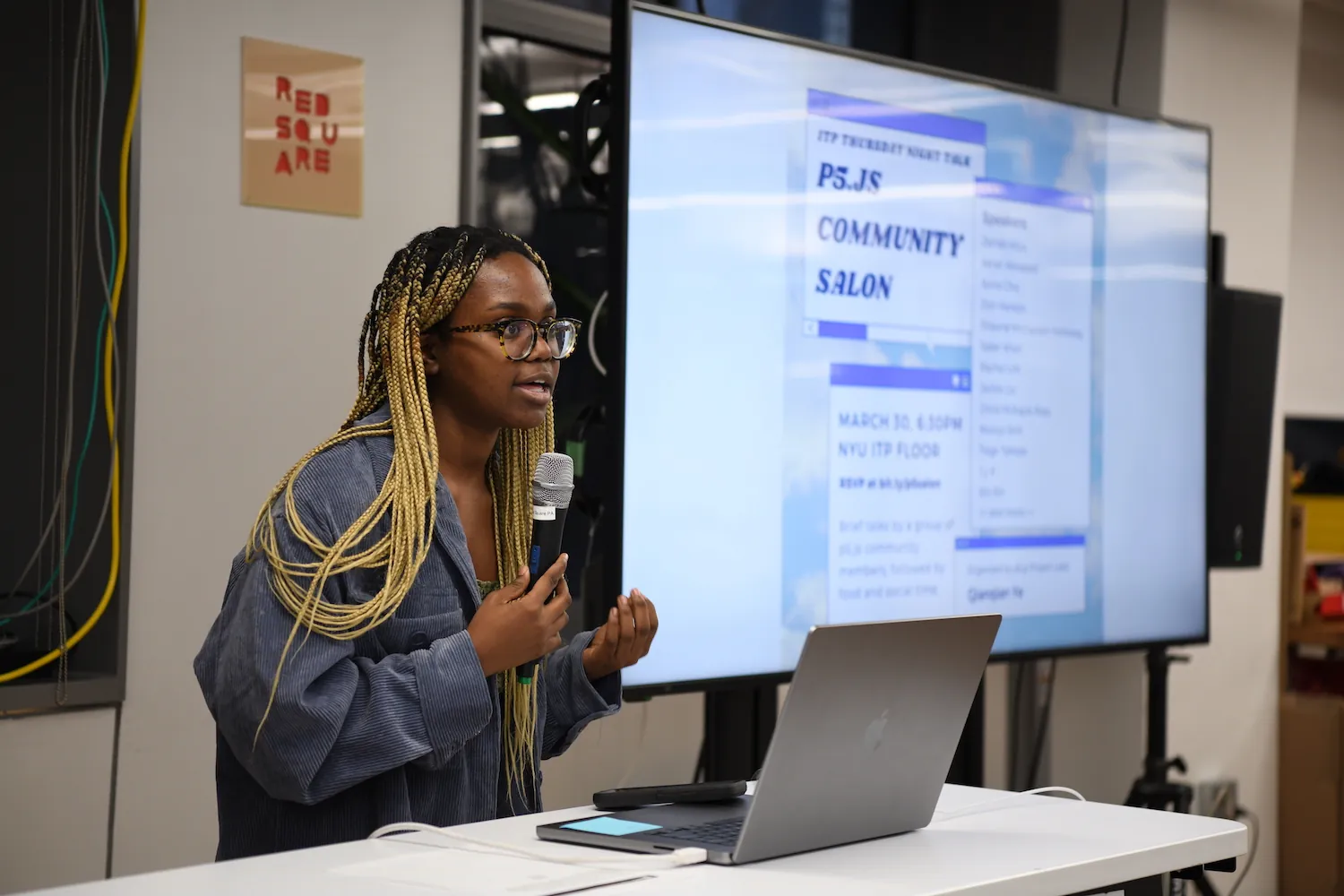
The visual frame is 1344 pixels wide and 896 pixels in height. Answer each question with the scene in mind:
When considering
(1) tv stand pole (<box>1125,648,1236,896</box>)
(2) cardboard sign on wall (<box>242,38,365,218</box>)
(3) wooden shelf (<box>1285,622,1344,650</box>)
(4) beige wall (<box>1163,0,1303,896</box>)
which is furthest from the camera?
(3) wooden shelf (<box>1285,622,1344,650</box>)

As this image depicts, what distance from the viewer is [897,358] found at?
2822mm

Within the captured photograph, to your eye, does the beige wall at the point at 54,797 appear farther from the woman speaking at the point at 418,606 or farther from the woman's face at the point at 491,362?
the woman's face at the point at 491,362

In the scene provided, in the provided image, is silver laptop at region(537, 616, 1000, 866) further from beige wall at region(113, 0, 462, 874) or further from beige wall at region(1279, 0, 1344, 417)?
beige wall at region(1279, 0, 1344, 417)

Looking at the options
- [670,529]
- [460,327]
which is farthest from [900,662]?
[670,529]

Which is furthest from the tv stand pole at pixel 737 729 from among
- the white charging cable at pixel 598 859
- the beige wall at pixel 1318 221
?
the beige wall at pixel 1318 221

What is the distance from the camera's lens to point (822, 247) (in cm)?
271

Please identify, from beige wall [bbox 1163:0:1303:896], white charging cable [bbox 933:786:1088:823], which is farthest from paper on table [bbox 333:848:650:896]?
beige wall [bbox 1163:0:1303:896]

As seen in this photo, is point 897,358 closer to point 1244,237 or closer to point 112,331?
point 112,331

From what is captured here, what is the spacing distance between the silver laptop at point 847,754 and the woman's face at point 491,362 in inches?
19.5

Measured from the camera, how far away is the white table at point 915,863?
116 cm

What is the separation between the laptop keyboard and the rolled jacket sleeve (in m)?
0.43

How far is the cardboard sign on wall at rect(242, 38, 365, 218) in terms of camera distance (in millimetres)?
2418

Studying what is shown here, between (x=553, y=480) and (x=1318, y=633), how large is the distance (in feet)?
11.1

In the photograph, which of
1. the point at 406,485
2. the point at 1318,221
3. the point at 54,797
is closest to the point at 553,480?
the point at 406,485
